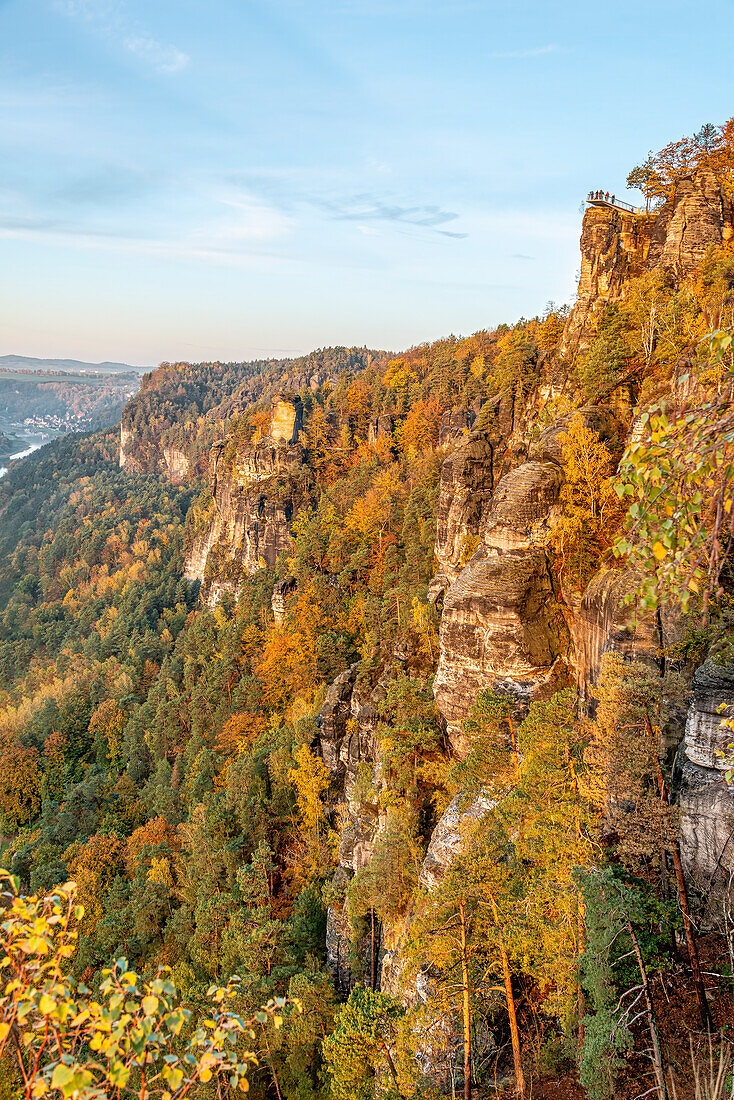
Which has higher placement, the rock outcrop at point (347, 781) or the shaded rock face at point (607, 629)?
the shaded rock face at point (607, 629)

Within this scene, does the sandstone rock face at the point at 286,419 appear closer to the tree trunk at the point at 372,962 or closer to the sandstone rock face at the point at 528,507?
the sandstone rock face at the point at 528,507

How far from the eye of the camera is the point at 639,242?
105 ft

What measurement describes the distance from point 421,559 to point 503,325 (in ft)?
184

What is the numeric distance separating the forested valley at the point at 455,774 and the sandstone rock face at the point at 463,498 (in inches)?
6.4

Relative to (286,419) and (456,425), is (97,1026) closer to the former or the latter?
(456,425)

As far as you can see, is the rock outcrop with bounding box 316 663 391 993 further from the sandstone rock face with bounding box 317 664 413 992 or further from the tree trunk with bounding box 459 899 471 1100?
A: the tree trunk with bounding box 459 899 471 1100

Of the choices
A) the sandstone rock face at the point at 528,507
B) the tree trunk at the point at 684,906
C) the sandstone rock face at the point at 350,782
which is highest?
the sandstone rock face at the point at 528,507

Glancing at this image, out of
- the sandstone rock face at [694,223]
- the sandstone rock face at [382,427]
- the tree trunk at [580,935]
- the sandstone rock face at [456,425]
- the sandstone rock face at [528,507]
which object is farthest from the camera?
the sandstone rock face at [382,427]

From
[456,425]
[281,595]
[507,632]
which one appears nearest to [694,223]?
[456,425]

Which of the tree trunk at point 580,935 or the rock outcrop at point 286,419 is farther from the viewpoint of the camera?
the rock outcrop at point 286,419

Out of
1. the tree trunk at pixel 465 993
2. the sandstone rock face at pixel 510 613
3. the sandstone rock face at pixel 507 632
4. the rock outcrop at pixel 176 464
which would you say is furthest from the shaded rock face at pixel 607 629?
the rock outcrop at pixel 176 464

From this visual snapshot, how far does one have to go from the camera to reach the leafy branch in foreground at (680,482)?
3338 mm

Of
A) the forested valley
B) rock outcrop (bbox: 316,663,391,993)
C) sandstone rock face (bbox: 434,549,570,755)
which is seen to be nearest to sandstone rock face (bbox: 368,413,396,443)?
the forested valley

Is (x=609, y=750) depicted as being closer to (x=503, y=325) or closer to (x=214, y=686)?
(x=214, y=686)
